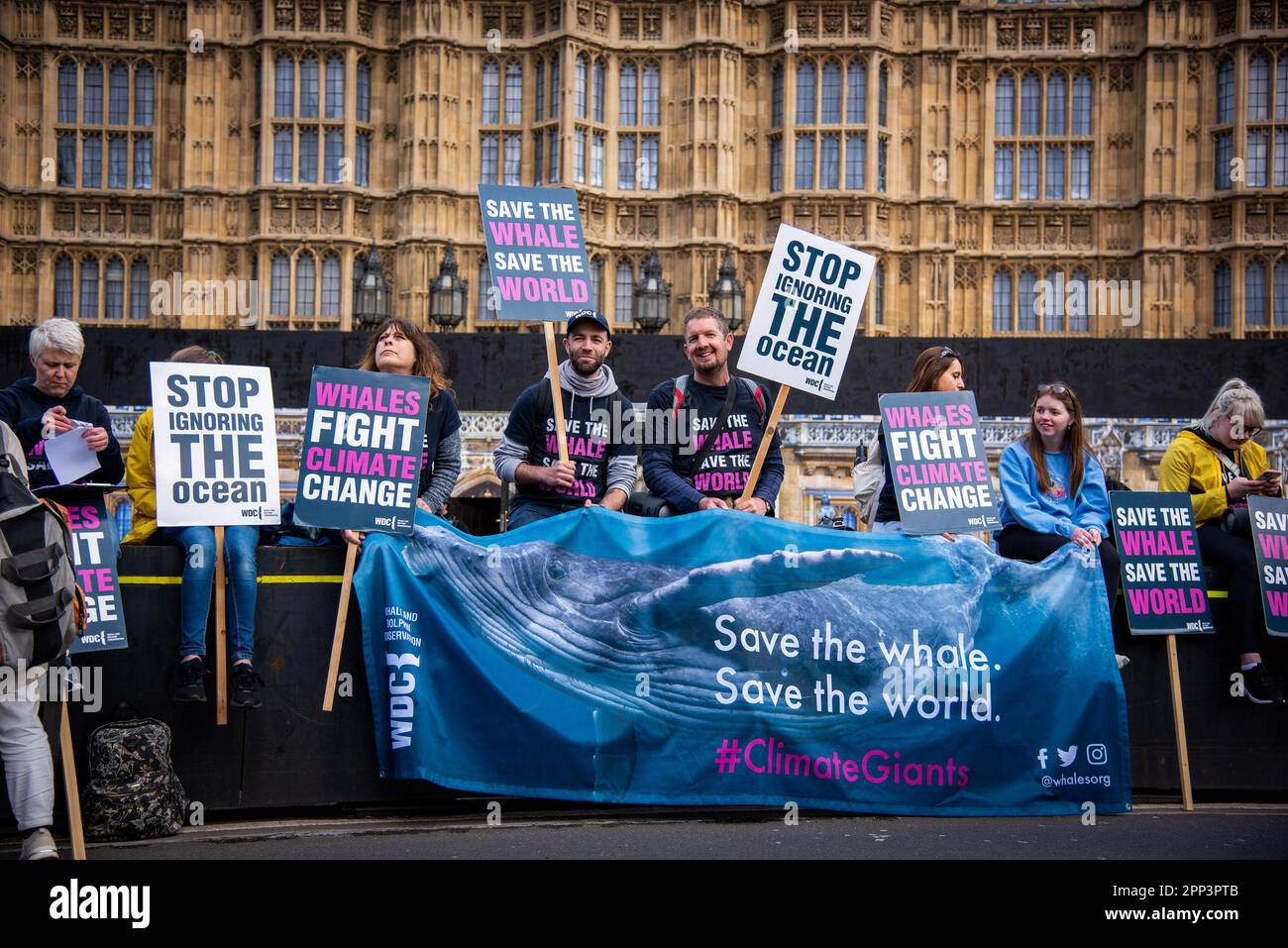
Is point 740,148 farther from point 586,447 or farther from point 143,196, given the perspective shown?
point 586,447

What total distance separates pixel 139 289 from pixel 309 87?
5.18 meters

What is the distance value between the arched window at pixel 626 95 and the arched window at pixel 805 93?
Answer: 3.19 meters

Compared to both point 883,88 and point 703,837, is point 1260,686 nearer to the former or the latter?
point 703,837

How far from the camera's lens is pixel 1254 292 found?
32312 millimetres

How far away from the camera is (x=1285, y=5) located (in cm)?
3180

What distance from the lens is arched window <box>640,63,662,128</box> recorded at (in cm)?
3303

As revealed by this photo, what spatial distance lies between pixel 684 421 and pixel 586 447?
17.9 inches

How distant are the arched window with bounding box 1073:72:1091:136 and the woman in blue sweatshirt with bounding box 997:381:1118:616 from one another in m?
27.6

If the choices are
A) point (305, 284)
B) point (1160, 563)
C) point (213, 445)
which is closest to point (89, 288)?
point (305, 284)

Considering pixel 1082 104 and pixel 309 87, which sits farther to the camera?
pixel 1082 104

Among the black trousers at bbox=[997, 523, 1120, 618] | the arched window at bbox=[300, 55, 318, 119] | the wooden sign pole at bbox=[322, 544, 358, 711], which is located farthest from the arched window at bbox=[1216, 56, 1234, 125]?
the wooden sign pole at bbox=[322, 544, 358, 711]

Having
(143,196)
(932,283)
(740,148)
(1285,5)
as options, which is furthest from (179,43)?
(1285,5)

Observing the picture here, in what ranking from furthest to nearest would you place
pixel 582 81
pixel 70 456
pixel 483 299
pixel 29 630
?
1. pixel 582 81
2. pixel 483 299
3. pixel 70 456
4. pixel 29 630

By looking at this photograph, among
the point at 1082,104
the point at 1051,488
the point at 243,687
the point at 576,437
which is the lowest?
the point at 243,687
